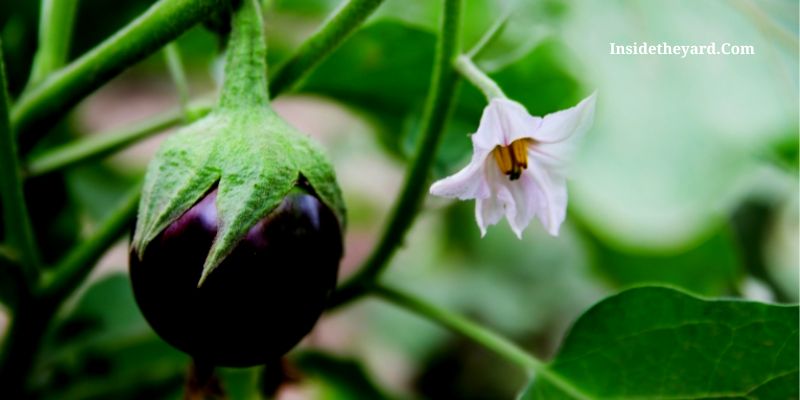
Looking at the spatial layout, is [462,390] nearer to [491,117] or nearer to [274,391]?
[274,391]

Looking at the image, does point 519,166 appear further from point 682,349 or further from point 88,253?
point 88,253

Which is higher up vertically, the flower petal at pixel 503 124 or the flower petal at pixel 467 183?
the flower petal at pixel 503 124

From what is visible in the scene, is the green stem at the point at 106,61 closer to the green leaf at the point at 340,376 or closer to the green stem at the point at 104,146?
the green stem at the point at 104,146

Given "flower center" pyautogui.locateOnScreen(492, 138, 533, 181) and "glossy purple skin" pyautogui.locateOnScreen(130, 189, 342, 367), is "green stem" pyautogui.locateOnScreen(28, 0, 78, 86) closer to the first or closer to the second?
"glossy purple skin" pyautogui.locateOnScreen(130, 189, 342, 367)

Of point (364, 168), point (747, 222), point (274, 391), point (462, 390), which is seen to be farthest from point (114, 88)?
point (274, 391)

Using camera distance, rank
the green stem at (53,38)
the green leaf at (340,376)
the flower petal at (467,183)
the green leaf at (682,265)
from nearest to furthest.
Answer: the flower petal at (467,183) → the green stem at (53,38) → the green leaf at (340,376) → the green leaf at (682,265)

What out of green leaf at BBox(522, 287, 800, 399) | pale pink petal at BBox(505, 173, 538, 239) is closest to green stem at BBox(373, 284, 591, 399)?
green leaf at BBox(522, 287, 800, 399)

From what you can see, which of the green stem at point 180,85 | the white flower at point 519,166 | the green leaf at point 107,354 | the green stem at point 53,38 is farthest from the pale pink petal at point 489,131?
the green leaf at point 107,354
